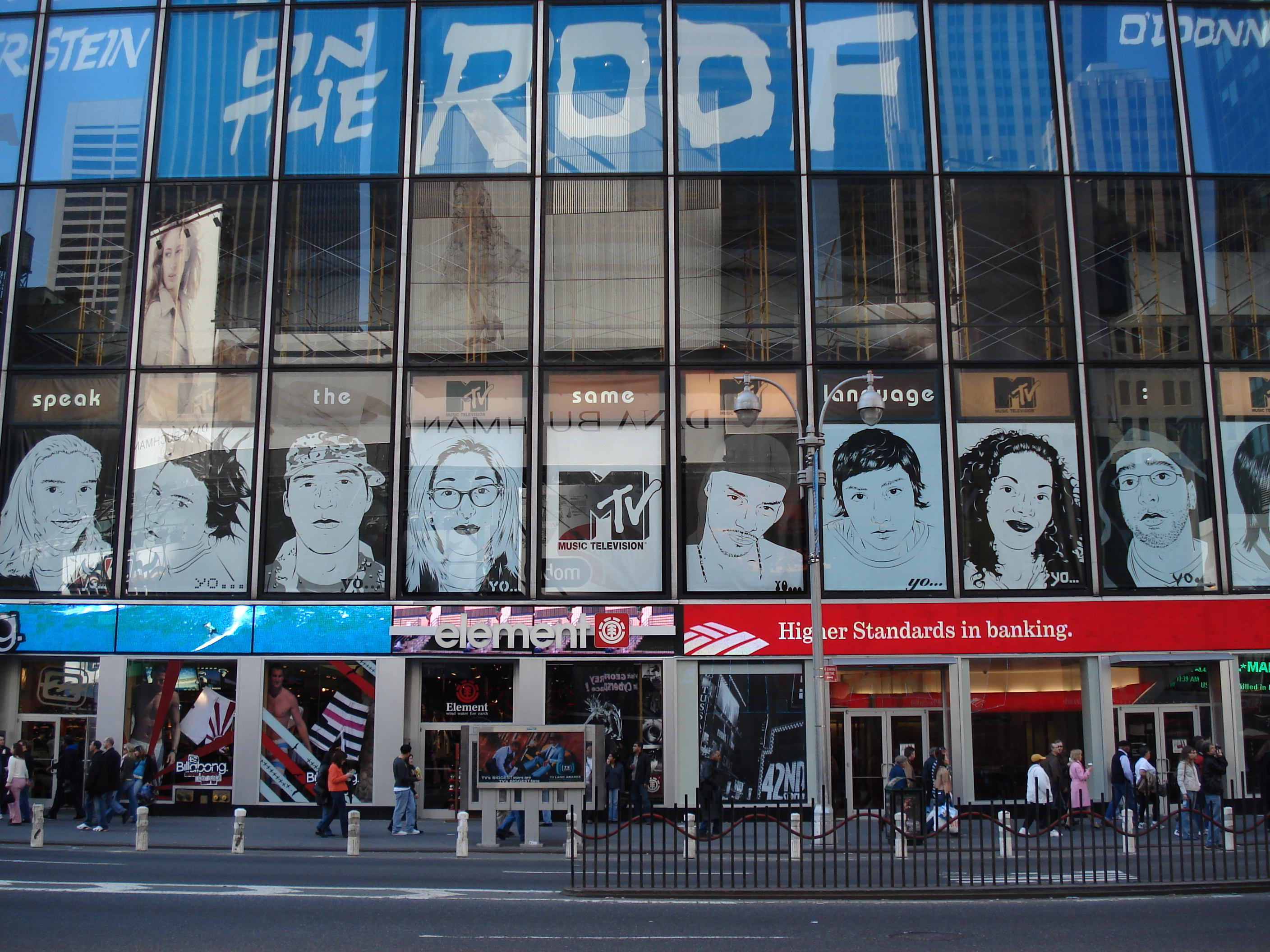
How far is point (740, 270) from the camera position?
2470 centimetres

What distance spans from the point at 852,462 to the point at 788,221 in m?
5.82

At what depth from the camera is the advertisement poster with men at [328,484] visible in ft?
78.9

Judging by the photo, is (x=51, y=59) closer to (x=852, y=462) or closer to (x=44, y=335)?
(x=44, y=335)

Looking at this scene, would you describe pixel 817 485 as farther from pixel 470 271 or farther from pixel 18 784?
pixel 18 784

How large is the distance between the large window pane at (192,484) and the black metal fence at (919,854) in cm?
1037

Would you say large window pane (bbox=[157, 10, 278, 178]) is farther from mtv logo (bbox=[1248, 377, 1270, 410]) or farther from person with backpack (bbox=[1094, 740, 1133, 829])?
mtv logo (bbox=[1248, 377, 1270, 410])

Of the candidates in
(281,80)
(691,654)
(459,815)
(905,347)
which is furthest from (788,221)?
(459,815)

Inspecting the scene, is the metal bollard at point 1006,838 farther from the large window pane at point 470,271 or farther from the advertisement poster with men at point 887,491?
the large window pane at point 470,271

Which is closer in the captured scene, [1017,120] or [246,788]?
[246,788]

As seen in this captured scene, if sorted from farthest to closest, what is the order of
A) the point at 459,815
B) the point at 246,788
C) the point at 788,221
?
the point at 788,221
the point at 246,788
the point at 459,815

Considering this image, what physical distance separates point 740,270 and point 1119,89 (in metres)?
10.2

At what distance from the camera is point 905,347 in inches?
963

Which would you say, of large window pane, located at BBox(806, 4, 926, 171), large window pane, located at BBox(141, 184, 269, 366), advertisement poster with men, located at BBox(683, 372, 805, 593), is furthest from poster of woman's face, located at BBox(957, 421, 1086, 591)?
large window pane, located at BBox(141, 184, 269, 366)

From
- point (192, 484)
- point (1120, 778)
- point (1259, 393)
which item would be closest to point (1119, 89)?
point (1259, 393)
